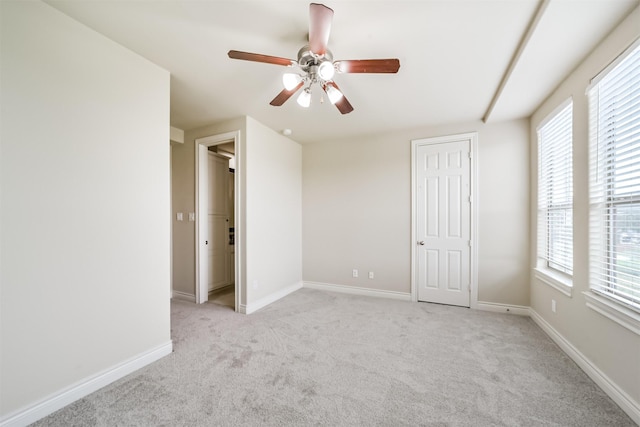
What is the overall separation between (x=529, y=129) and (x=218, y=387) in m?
4.22

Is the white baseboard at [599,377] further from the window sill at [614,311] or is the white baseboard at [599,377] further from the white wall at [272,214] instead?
the white wall at [272,214]

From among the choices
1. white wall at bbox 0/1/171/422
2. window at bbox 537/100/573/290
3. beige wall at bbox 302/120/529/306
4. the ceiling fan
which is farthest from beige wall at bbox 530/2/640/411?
white wall at bbox 0/1/171/422

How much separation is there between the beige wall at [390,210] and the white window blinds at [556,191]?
0.29 meters

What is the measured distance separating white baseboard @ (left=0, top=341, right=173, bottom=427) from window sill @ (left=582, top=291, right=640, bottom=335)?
334 centimetres

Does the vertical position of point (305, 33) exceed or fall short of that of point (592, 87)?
it exceeds it

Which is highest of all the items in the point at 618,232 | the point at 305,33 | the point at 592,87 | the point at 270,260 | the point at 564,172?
the point at 305,33

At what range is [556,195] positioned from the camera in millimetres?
2598

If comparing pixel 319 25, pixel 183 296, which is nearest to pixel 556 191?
pixel 319 25

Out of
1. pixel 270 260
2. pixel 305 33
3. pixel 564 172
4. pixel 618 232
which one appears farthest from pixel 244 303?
pixel 564 172

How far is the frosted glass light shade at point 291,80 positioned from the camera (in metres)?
1.78

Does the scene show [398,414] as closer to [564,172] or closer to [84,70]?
[564,172]

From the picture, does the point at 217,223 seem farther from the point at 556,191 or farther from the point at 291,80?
the point at 556,191

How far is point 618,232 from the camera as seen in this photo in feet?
5.71

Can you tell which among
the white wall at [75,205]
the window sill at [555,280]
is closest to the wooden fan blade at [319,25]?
the white wall at [75,205]
